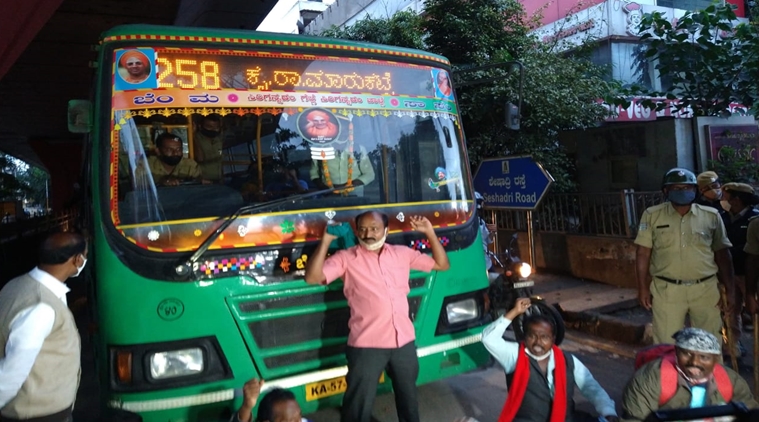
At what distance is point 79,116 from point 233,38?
1011 millimetres

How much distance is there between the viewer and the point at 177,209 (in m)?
3.28

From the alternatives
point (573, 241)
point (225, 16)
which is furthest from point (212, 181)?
point (225, 16)

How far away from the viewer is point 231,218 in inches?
130

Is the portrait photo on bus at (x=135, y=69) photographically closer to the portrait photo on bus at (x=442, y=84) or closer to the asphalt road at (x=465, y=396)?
the portrait photo on bus at (x=442, y=84)

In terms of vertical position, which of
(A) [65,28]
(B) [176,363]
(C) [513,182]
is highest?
(A) [65,28]

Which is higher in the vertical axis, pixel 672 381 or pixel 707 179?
pixel 707 179

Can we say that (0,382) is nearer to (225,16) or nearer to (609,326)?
(609,326)

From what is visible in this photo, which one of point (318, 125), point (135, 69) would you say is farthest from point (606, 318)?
point (135, 69)

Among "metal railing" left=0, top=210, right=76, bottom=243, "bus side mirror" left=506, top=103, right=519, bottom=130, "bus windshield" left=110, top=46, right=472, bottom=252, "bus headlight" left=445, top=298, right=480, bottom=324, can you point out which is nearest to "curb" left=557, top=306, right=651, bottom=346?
"bus headlight" left=445, top=298, right=480, bottom=324

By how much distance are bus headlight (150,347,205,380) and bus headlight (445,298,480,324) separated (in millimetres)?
1586

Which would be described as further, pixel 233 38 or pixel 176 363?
pixel 233 38

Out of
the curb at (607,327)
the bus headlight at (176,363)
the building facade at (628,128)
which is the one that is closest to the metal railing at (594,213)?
the building facade at (628,128)

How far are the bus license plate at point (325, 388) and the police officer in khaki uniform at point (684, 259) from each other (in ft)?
7.32

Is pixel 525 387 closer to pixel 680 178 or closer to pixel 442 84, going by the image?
pixel 680 178
